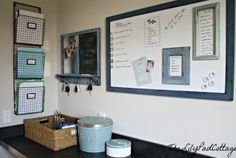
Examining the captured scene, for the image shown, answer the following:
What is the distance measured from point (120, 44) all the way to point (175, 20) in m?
0.47

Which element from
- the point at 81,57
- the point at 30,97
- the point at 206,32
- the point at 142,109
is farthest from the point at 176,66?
the point at 30,97

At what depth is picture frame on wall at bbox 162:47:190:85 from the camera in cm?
135

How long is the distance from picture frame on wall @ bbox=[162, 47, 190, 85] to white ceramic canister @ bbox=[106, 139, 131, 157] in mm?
515

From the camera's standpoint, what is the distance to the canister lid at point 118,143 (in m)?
1.57

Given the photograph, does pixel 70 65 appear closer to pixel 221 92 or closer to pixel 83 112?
pixel 83 112

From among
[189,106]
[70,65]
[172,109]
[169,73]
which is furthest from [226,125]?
[70,65]

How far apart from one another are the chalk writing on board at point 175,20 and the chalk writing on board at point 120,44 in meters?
0.31

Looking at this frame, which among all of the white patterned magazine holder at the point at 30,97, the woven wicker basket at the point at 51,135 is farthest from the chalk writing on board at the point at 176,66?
the white patterned magazine holder at the point at 30,97

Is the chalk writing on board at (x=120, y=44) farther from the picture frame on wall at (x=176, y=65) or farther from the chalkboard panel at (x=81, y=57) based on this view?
the picture frame on wall at (x=176, y=65)

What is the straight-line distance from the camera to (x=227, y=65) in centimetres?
119

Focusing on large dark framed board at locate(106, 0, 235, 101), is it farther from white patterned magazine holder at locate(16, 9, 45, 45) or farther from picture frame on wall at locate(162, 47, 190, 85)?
white patterned magazine holder at locate(16, 9, 45, 45)

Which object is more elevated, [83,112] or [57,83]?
[57,83]

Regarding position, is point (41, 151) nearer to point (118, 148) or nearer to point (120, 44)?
point (118, 148)

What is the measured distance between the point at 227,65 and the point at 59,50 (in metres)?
1.63
